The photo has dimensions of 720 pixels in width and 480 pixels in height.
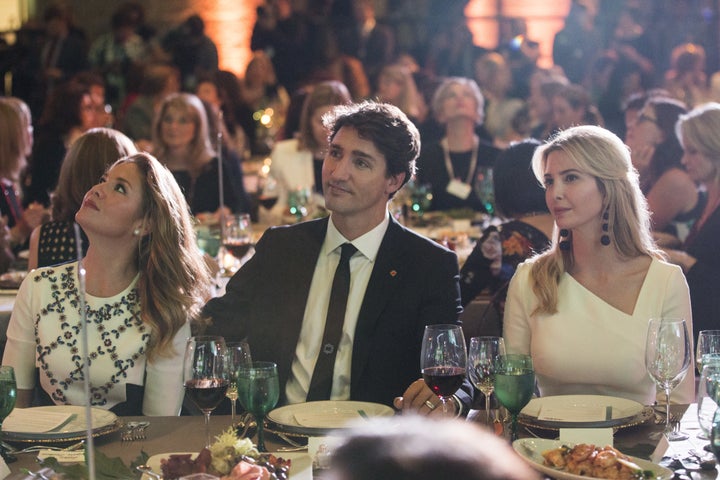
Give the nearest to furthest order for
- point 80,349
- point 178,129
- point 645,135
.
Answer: point 80,349 → point 645,135 → point 178,129

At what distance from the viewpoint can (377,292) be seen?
2.94 metres

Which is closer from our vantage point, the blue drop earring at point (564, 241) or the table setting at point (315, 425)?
the table setting at point (315, 425)

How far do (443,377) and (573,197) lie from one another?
1.00m

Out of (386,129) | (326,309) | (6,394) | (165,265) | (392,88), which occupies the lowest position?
(6,394)

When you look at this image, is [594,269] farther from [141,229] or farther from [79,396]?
[79,396]

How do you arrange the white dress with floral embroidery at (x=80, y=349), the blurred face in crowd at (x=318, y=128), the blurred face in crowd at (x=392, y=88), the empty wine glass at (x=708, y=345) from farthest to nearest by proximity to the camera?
the blurred face in crowd at (x=392, y=88) → the blurred face in crowd at (x=318, y=128) → the white dress with floral embroidery at (x=80, y=349) → the empty wine glass at (x=708, y=345)

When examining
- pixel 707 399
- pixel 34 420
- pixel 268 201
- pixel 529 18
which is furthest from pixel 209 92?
pixel 707 399

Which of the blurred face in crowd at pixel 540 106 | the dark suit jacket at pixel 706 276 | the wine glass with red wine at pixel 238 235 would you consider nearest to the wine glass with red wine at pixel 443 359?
the dark suit jacket at pixel 706 276

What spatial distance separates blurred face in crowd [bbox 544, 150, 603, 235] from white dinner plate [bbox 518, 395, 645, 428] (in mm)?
710

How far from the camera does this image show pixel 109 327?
2.92m

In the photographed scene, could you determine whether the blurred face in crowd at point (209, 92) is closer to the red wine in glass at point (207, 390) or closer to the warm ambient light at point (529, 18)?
the warm ambient light at point (529, 18)

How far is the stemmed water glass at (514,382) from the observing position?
2.13m

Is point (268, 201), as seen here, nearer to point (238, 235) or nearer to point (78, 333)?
point (238, 235)

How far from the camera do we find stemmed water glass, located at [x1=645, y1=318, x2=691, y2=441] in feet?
7.64
